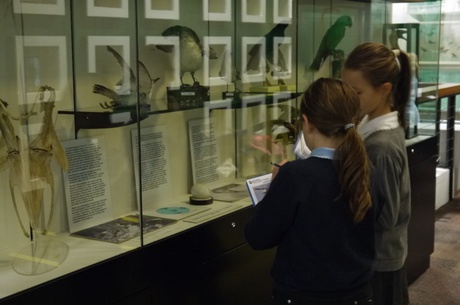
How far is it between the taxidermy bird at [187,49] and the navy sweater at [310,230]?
0.97 metres

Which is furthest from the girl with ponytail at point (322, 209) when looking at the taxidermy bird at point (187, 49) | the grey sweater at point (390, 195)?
the taxidermy bird at point (187, 49)

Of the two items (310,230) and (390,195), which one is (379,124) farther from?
(310,230)

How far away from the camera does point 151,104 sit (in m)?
2.46

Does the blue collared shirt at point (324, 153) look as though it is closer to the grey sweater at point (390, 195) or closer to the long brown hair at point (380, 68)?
the grey sweater at point (390, 195)

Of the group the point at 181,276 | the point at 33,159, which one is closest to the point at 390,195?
the point at 181,276

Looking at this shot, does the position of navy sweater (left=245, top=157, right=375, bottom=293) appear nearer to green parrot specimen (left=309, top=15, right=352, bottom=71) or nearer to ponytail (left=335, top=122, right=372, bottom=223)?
ponytail (left=335, top=122, right=372, bottom=223)

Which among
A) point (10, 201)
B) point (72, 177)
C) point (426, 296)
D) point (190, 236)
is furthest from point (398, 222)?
point (426, 296)

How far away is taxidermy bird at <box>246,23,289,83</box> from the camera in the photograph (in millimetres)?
3004

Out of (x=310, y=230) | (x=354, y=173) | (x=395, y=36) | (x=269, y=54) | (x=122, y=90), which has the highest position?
(x=395, y=36)

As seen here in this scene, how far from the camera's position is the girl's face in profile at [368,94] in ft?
7.73

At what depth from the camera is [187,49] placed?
263 centimetres

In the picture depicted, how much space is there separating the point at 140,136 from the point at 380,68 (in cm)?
92

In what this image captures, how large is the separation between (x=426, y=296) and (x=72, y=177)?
8.24 feet

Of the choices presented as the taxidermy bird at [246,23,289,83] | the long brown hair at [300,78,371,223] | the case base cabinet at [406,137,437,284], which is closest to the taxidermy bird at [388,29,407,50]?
the case base cabinet at [406,137,437,284]
